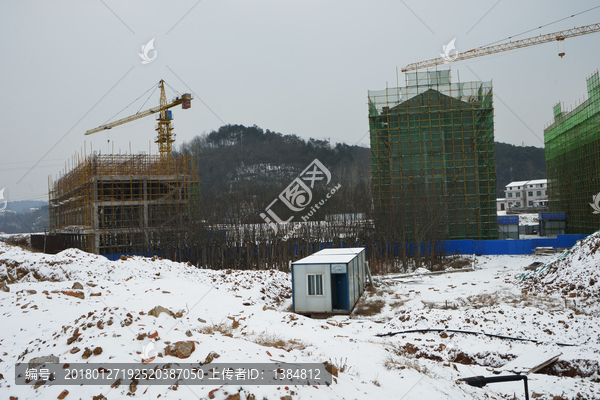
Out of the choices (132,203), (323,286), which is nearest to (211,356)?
(323,286)

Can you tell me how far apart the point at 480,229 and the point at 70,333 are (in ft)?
102

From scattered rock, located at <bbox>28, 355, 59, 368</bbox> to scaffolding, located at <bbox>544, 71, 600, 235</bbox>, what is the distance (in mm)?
37078

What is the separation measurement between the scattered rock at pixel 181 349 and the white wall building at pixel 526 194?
94.4m

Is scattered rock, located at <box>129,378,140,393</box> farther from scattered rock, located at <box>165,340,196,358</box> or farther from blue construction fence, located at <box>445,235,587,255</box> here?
blue construction fence, located at <box>445,235,587,255</box>

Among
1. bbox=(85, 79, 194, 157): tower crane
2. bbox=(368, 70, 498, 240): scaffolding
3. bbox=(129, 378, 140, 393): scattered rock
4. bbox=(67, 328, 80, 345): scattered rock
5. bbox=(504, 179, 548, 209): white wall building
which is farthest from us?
bbox=(504, 179, 548, 209): white wall building

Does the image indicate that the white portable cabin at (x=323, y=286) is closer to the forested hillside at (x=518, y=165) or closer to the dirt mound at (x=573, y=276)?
the dirt mound at (x=573, y=276)

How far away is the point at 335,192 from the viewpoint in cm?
3453

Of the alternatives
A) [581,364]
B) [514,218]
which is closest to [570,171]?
[514,218]

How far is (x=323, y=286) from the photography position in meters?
15.2

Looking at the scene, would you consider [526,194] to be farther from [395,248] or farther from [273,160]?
[395,248]

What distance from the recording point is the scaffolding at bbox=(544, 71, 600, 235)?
106 ft

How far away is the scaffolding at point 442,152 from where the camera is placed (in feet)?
106

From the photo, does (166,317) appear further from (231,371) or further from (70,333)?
(231,371)

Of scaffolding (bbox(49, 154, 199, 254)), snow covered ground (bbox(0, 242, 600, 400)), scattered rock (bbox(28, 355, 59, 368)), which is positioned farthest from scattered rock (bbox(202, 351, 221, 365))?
scaffolding (bbox(49, 154, 199, 254))
